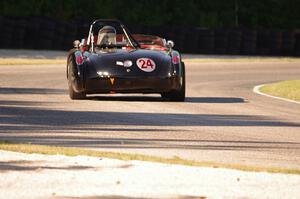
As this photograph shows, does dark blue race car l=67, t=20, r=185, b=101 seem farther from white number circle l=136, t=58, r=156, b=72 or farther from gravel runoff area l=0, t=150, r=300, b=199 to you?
gravel runoff area l=0, t=150, r=300, b=199

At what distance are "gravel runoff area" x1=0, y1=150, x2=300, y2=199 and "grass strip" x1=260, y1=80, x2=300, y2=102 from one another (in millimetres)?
12165

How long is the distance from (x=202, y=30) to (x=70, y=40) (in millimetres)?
4760

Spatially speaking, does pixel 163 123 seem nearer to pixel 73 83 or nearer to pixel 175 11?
pixel 73 83

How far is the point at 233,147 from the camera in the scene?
41.3ft

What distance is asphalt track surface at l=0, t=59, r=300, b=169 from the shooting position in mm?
12267

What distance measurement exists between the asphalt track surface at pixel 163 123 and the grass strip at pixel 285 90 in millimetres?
525

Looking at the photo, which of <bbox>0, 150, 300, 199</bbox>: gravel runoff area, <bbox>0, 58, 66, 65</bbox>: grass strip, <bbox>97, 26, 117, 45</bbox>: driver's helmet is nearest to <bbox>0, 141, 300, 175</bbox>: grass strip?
<bbox>0, 150, 300, 199</bbox>: gravel runoff area

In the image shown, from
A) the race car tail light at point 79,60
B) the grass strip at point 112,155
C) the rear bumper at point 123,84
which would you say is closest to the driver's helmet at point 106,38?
the race car tail light at point 79,60

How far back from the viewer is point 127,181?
941cm

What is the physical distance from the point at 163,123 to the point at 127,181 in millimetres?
6012

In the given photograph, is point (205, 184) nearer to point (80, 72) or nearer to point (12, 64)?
point (80, 72)

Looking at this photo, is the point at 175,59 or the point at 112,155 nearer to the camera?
the point at 112,155

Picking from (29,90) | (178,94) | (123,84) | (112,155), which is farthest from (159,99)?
(112,155)

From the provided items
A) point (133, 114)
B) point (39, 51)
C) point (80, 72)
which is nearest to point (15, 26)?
point (39, 51)
